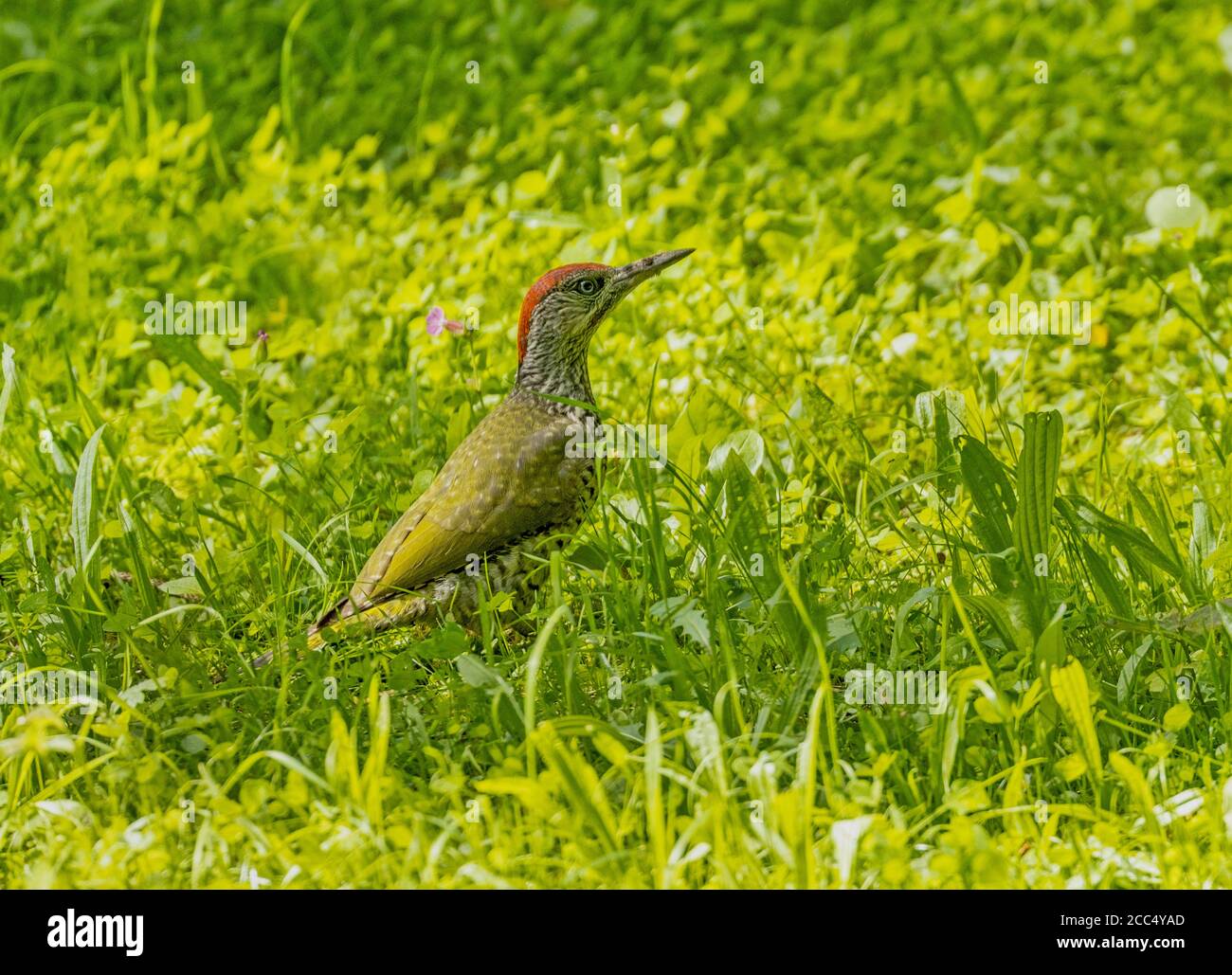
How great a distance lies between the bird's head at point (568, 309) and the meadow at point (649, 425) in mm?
385

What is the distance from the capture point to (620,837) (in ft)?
11.7

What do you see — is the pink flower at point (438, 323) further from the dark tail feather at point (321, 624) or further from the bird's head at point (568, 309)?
the dark tail feather at point (321, 624)

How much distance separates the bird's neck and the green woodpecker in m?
0.14

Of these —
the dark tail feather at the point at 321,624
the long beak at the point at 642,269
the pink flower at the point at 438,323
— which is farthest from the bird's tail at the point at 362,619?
the long beak at the point at 642,269

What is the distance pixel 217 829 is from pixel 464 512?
56.2 inches

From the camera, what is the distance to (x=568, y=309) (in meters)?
5.36

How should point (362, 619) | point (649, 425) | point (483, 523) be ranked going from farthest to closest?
point (649, 425) < point (483, 523) < point (362, 619)

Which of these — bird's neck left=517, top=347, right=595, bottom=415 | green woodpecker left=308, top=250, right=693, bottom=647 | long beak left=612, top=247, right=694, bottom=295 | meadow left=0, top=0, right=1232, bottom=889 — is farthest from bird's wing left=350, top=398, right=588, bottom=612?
long beak left=612, top=247, right=694, bottom=295

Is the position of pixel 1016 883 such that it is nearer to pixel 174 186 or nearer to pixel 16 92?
pixel 174 186

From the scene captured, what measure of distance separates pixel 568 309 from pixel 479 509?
79 cm

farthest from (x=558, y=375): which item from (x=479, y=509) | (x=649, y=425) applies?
(x=479, y=509)

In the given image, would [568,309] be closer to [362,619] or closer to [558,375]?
[558,375]

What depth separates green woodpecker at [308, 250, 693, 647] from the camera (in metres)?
4.81

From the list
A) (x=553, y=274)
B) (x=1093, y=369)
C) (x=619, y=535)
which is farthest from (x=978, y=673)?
(x=1093, y=369)
